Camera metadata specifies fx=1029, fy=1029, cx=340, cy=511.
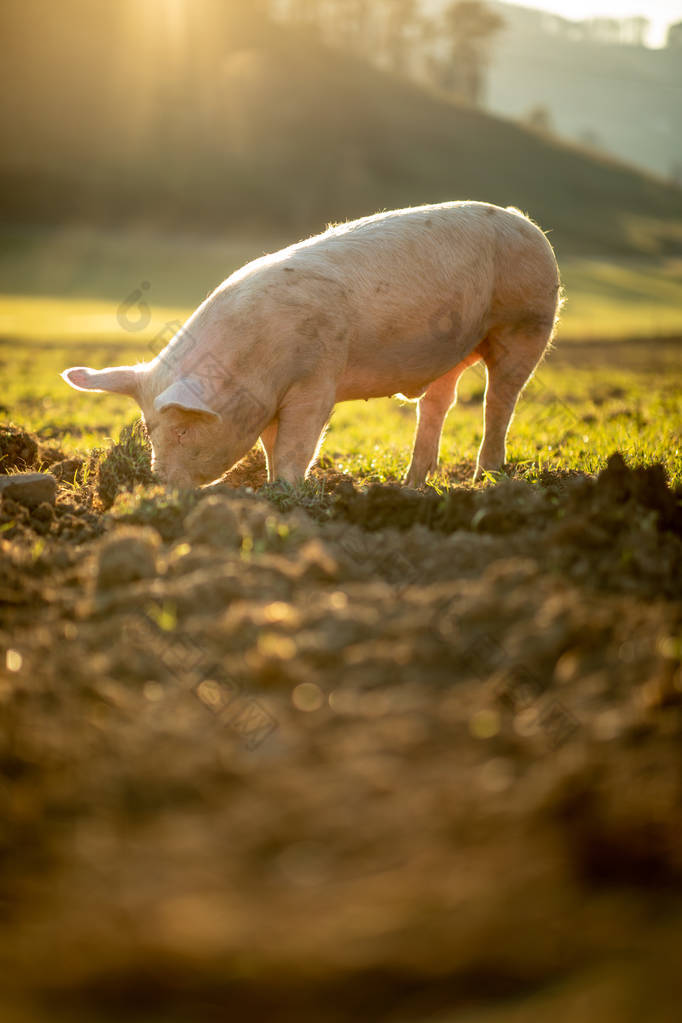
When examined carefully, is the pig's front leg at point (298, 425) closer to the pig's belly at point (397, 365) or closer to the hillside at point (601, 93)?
the pig's belly at point (397, 365)

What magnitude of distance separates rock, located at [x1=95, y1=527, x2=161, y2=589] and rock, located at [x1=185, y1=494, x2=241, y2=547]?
20cm

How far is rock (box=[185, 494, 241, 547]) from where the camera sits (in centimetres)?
408

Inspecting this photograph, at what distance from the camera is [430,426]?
710 centimetres

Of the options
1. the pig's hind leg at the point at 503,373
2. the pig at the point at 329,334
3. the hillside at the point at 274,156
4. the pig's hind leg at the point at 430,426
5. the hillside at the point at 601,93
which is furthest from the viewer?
the hillside at the point at 601,93

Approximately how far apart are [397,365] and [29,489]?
7.62 ft

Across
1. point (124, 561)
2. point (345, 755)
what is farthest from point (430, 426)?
point (345, 755)

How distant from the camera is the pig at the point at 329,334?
5.54m

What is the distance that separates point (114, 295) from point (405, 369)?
34028mm

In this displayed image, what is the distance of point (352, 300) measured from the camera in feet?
19.1

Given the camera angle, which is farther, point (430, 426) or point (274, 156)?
point (274, 156)

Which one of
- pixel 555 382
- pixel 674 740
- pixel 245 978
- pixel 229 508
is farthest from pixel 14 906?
pixel 555 382

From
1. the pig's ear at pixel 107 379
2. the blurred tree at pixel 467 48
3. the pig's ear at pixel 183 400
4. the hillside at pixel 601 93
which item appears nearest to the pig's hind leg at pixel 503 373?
the pig's ear at pixel 183 400

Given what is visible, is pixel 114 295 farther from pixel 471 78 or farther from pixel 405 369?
pixel 471 78

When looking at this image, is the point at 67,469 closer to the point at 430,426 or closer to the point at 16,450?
the point at 16,450
